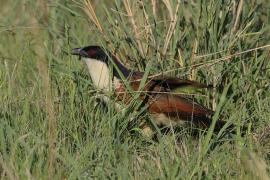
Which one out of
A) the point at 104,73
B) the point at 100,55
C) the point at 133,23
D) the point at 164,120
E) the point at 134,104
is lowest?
the point at 164,120

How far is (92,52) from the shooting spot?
4.24 metres

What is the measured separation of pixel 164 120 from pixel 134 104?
0.40 meters

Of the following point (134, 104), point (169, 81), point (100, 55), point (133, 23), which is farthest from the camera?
point (133, 23)

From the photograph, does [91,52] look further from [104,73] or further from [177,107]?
[177,107]

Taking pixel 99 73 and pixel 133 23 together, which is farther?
pixel 133 23

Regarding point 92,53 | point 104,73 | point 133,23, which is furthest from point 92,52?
point 133,23

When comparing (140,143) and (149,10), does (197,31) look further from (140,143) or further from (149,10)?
(140,143)

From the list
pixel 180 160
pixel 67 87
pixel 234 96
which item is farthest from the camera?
pixel 234 96

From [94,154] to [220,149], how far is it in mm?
656

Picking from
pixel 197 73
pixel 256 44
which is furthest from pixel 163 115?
pixel 256 44

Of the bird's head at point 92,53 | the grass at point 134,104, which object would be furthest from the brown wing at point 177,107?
the bird's head at point 92,53

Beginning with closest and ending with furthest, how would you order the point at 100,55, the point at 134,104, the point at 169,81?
the point at 134,104, the point at 169,81, the point at 100,55

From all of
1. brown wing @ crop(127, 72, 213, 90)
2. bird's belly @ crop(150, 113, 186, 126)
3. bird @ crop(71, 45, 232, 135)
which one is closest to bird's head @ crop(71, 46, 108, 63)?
bird @ crop(71, 45, 232, 135)

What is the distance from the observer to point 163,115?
4121 millimetres
